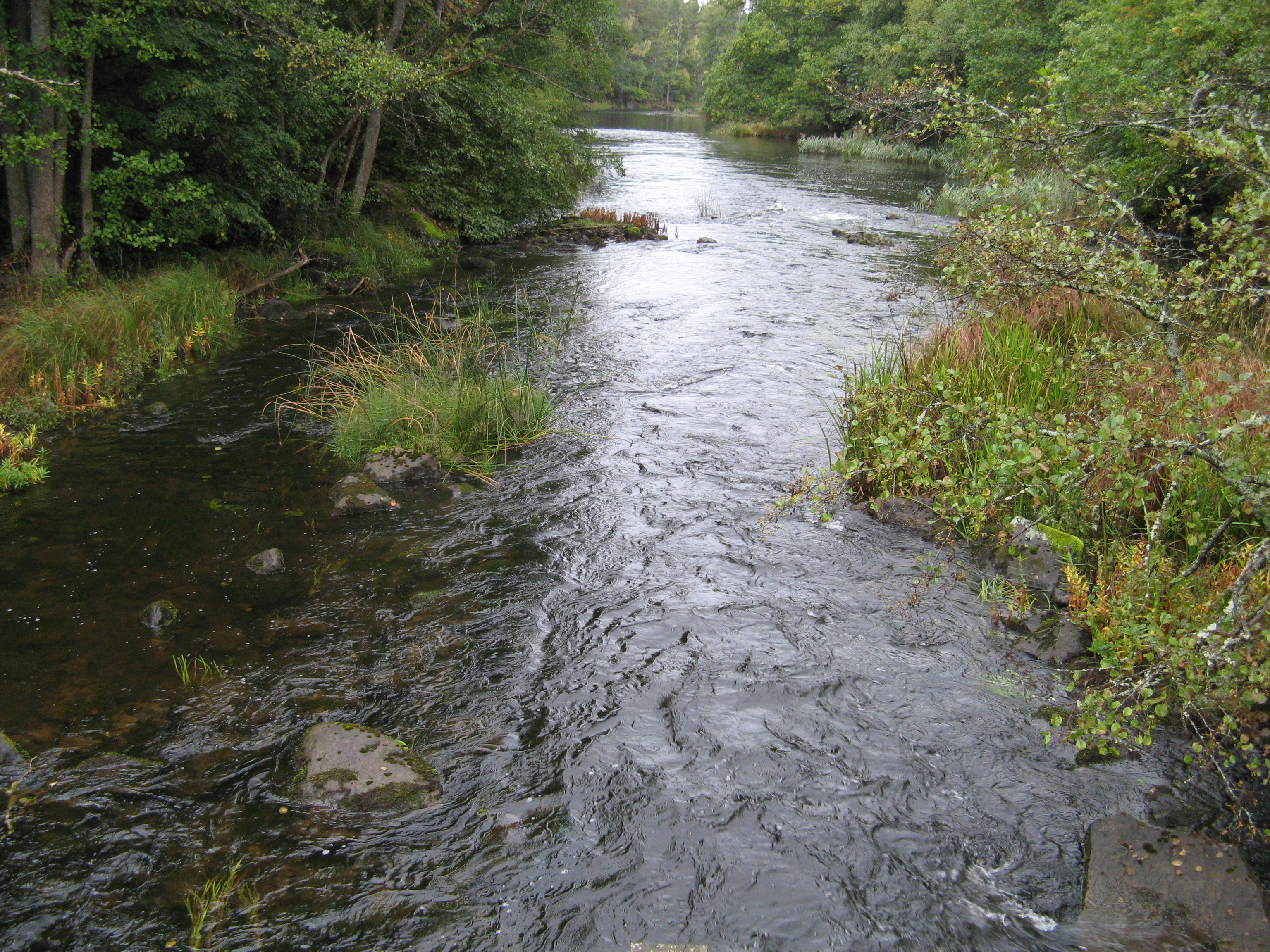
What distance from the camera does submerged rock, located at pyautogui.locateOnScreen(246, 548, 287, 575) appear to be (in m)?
6.26

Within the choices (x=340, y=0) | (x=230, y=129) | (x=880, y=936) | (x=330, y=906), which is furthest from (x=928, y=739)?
(x=340, y=0)

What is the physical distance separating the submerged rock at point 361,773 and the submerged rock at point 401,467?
3.74 metres

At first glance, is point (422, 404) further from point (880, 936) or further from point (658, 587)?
point (880, 936)

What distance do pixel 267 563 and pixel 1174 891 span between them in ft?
19.0

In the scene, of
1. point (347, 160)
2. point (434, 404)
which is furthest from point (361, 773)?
point (347, 160)

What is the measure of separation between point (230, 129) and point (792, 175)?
2529 centimetres

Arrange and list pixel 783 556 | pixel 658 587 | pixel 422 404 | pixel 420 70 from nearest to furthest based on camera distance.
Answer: pixel 658 587 < pixel 783 556 < pixel 422 404 < pixel 420 70

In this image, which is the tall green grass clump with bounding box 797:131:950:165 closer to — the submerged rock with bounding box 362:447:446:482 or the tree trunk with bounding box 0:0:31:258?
the tree trunk with bounding box 0:0:31:258

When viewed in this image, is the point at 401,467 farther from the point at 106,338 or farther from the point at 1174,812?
the point at 1174,812

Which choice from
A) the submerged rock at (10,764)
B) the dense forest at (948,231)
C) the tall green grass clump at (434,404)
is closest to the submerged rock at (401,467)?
the tall green grass clump at (434,404)

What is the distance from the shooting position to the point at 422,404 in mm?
8633

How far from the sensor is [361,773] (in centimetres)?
425

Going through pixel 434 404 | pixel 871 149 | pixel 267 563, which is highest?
pixel 871 149

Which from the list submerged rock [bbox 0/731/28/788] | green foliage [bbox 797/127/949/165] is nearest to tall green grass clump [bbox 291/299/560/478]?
submerged rock [bbox 0/731/28/788]
